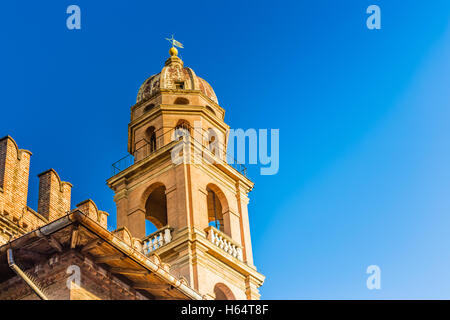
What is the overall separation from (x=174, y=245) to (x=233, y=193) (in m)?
6.48

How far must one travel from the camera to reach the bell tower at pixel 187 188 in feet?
121

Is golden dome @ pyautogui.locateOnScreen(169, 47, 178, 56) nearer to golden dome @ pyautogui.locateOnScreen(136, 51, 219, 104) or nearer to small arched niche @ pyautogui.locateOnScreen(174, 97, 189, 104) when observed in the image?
golden dome @ pyautogui.locateOnScreen(136, 51, 219, 104)

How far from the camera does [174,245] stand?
36.6 meters

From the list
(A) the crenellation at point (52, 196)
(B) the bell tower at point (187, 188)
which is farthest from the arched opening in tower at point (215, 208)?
(A) the crenellation at point (52, 196)

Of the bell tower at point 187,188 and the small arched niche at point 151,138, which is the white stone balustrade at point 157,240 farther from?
the small arched niche at point 151,138

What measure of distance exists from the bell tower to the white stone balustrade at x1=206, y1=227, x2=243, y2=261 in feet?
0.14

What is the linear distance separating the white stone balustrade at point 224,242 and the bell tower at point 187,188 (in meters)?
0.04

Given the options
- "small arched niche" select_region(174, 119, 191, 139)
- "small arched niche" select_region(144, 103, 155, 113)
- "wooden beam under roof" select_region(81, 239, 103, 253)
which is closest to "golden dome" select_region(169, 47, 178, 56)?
"small arched niche" select_region(144, 103, 155, 113)

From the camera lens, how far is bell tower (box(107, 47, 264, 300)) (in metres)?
36.8
